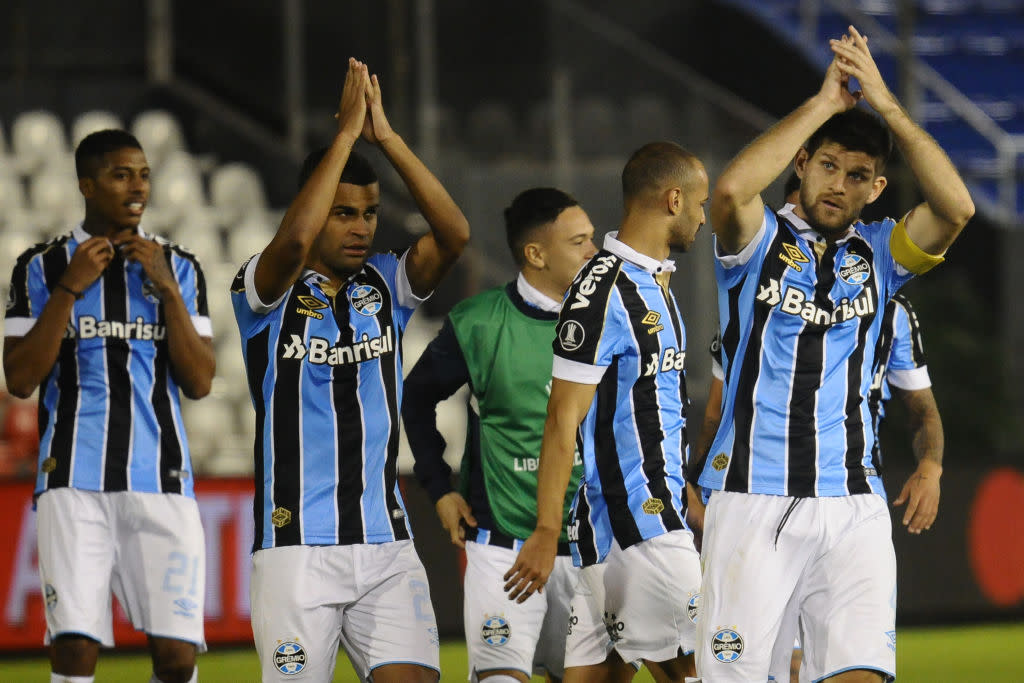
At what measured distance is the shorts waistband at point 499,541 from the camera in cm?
559

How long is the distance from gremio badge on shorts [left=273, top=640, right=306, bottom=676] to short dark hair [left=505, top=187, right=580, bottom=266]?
6.29ft

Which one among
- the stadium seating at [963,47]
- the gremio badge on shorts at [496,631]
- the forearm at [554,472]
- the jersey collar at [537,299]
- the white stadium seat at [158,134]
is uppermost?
the stadium seating at [963,47]

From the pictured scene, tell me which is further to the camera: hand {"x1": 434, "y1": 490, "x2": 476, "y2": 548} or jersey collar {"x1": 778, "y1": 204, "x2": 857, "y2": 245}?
hand {"x1": 434, "y1": 490, "x2": 476, "y2": 548}

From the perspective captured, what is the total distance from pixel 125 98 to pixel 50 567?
9.33 m

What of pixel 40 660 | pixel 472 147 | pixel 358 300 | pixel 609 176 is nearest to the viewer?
pixel 358 300

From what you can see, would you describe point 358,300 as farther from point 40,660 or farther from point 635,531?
point 40,660

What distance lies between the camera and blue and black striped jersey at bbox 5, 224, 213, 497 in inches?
219

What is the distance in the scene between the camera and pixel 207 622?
928 cm

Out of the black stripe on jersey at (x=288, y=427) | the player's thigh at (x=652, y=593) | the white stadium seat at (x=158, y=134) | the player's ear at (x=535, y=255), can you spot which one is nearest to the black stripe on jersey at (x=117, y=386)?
the black stripe on jersey at (x=288, y=427)

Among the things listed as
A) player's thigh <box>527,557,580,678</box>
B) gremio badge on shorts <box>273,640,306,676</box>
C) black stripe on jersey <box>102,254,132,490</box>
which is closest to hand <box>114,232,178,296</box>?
black stripe on jersey <box>102,254,132,490</box>

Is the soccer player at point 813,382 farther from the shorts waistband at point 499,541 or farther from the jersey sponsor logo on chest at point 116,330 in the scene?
the jersey sponsor logo on chest at point 116,330

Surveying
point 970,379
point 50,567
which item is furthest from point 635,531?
point 970,379

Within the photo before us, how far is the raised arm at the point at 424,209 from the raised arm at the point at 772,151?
2.89ft

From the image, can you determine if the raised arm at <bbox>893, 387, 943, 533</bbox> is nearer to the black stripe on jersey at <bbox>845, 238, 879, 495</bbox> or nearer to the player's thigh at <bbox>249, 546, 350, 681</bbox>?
the black stripe on jersey at <bbox>845, 238, 879, 495</bbox>
